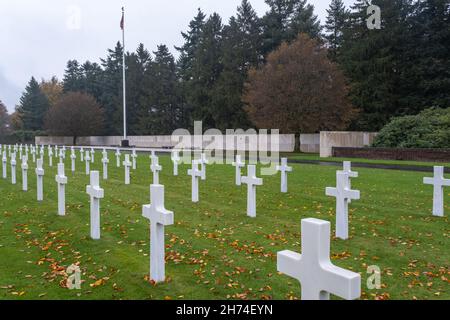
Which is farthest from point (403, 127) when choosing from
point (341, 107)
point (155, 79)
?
point (155, 79)

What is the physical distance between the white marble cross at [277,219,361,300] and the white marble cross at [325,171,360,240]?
434 cm

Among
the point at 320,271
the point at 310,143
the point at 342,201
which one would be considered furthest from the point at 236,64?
the point at 320,271

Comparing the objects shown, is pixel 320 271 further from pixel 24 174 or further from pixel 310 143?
pixel 310 143

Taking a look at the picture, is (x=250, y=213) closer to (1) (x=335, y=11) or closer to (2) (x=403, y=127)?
(2) (x=403, y=127)

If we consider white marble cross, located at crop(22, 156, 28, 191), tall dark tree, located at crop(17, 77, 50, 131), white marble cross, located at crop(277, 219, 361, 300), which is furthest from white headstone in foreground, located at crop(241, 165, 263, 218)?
tall dark tree, located at crop(17, 77, 50, 131)

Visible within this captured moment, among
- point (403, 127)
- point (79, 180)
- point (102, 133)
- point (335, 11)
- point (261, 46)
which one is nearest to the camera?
point (79, 180)

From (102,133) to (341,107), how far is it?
44373mm

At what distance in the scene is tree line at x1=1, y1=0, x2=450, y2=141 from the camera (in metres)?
32.2

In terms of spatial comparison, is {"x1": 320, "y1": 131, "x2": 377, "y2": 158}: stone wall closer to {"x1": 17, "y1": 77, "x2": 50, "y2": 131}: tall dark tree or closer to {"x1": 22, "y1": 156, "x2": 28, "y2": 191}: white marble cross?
{"x1": 22, "y1": 156, "x2": 28, "y2": 191}: white marble cross

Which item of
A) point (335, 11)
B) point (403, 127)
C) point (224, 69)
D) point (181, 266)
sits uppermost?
point (335, 11)

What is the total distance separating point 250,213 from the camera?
8930 millimetres

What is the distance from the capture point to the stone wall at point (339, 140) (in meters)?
31.6

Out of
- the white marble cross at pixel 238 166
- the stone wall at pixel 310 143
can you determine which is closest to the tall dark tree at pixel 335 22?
the stone wall at pixel 310 143

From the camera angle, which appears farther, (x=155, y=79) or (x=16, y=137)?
(x=16, y=137)
